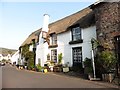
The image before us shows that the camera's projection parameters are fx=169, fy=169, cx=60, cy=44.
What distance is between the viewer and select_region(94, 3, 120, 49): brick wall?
11.6 metres

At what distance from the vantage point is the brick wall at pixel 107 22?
11570mm

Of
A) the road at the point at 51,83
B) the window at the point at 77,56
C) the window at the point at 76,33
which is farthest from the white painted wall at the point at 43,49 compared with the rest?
the road at the point at 51,83

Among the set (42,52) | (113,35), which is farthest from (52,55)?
(113,35)

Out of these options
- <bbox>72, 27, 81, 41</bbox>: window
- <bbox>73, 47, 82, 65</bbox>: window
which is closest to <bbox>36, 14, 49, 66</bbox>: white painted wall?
<bbox>72, 27, 81, 41</bbox>: window

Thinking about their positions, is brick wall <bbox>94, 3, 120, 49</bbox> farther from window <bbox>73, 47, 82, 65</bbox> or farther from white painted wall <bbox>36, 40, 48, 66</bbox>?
white painted wall <bbox>36, 40, 48, 66</bbox>

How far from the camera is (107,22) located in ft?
39.9

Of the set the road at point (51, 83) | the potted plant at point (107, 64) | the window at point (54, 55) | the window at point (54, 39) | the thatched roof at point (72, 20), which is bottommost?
the road at point (51, 83)

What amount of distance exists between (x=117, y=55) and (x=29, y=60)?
56.8 feet

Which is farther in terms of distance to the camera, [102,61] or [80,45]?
[80,45]

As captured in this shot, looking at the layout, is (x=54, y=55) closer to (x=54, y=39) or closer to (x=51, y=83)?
(x=54, y=39)

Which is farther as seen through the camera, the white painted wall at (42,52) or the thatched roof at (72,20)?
the white painted wall at (42,52)

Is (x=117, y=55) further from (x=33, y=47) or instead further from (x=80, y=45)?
(x=33, y=47)

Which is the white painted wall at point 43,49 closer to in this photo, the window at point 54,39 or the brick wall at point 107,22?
the window at point 54,39

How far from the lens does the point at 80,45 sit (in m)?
17.0
